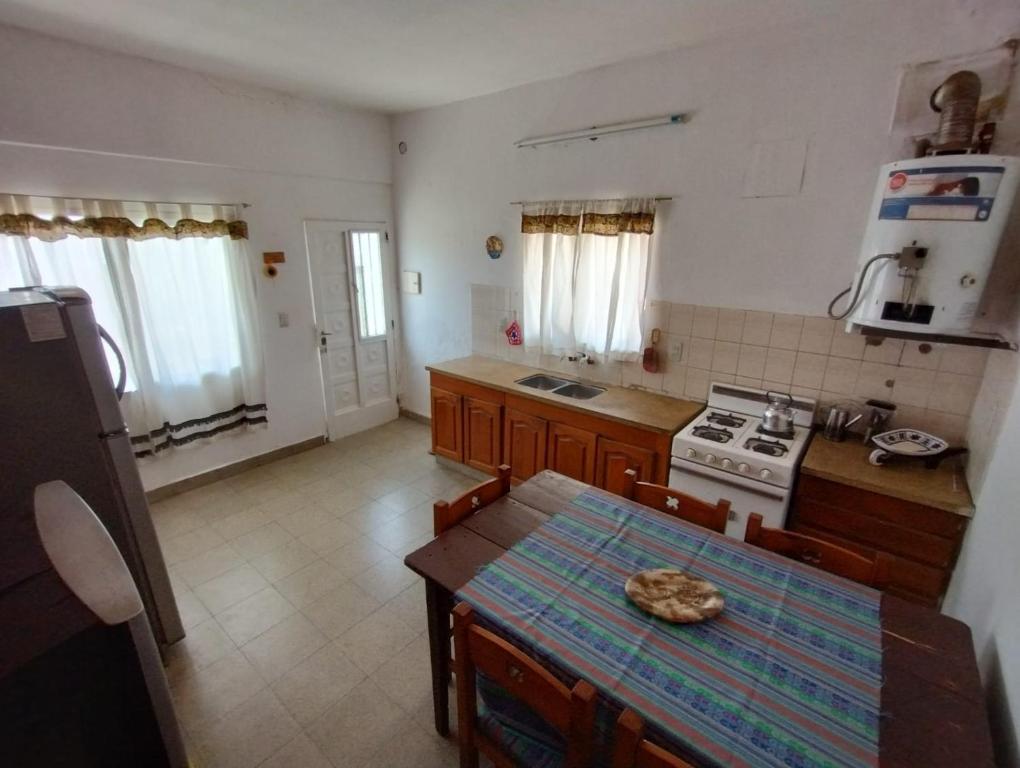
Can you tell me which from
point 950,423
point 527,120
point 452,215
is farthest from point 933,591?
point 452,215

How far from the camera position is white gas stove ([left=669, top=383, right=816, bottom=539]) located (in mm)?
2059

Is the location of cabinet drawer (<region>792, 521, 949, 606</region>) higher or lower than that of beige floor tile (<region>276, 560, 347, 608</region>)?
higher

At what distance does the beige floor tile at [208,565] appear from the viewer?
2473 millimetres

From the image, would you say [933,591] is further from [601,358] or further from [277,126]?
[277,126]

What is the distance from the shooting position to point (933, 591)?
1865 millimetres

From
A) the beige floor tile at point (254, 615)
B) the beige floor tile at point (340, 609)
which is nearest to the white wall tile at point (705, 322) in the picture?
the beige floor tile at point (340, 609)

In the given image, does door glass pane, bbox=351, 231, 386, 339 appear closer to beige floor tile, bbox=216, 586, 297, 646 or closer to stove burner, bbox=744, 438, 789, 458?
beige floor tile, bbox=216, 586, 297, 646

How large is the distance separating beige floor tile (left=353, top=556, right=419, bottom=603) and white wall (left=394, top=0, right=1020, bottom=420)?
6.97 ft

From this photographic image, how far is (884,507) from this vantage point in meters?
1.90

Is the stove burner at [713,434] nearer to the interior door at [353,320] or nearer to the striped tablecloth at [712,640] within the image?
the striped tablecloth at [712,640]

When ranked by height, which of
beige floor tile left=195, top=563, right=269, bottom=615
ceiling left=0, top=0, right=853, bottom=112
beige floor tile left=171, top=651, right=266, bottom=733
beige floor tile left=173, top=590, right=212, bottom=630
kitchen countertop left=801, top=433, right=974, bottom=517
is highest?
ceiling left=0, top=0, right=853, bottom=112

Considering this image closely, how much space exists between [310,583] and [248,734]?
0.78 m

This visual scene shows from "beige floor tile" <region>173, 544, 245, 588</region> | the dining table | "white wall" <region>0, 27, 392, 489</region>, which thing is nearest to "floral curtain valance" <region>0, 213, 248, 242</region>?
"white wall" <region>0, 27, 392, 489</region>

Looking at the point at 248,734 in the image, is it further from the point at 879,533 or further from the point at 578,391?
the point at 879,533
